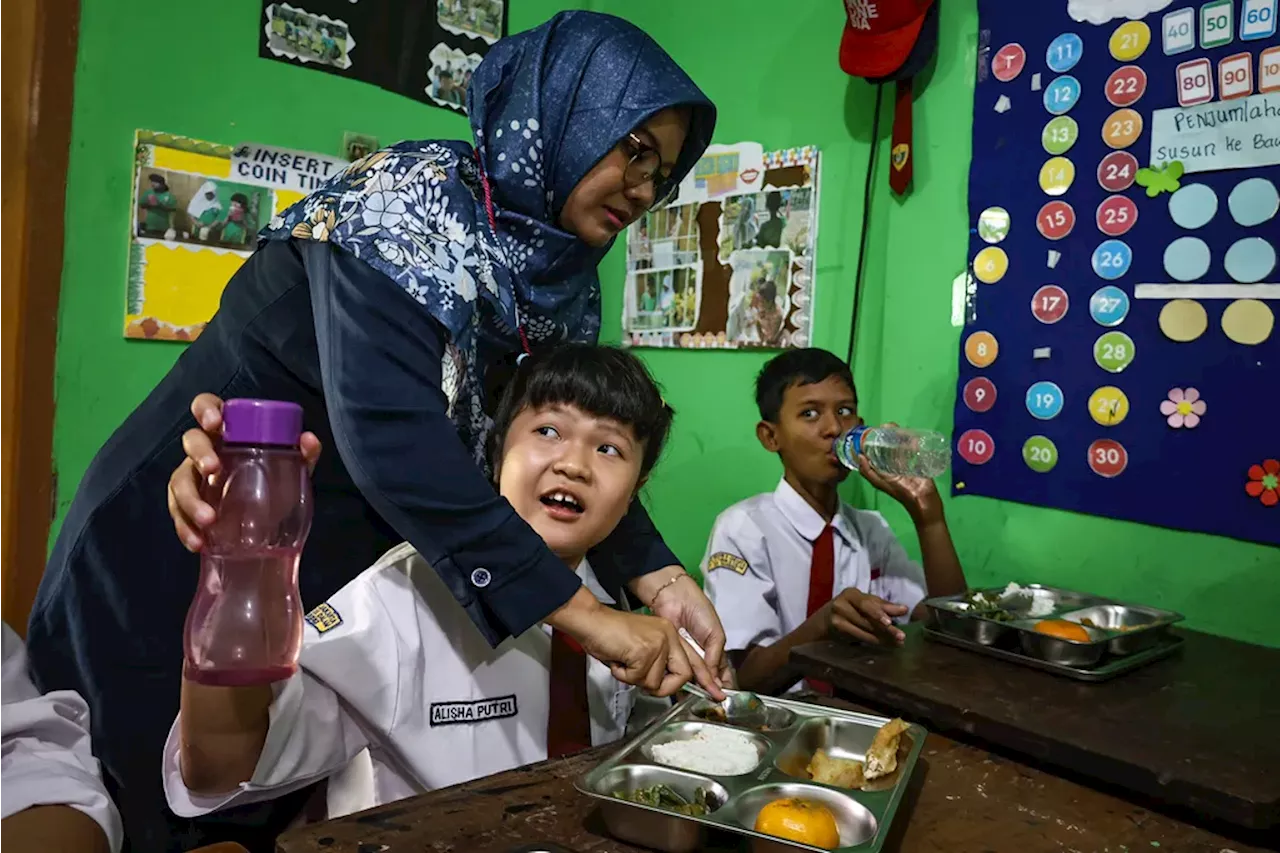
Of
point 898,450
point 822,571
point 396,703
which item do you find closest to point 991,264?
point 898,450

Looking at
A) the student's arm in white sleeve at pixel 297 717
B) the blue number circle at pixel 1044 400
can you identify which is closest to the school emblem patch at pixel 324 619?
the student's arm in white sleeve at pixel 297 717

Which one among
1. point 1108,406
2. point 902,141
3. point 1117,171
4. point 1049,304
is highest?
point 902,141

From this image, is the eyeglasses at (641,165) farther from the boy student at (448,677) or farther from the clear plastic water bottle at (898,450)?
the clear plastic water bottle at (898,450)

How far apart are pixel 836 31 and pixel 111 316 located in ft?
6.26

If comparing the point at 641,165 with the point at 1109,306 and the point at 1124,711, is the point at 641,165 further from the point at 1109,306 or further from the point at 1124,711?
the point at 1109,306

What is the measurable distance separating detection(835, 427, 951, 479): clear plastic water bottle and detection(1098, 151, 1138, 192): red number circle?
0.66m

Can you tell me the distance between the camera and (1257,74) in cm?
172

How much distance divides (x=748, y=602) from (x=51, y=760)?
1304 mm

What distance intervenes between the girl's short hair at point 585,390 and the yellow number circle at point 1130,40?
4.48ft

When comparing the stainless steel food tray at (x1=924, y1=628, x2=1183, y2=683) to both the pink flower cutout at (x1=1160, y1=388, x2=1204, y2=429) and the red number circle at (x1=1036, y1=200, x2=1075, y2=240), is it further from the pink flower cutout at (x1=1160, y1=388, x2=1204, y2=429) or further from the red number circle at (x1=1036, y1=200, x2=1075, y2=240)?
the red number circle at (x1=1036, y1=200, x2=1075, y2=240)

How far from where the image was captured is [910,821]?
920 mm

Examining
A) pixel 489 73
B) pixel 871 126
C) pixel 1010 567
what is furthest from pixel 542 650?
pixel 871 126

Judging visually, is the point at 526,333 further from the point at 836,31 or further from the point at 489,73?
the point at 836,31

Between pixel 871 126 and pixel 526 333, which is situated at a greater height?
pixel 871 126
